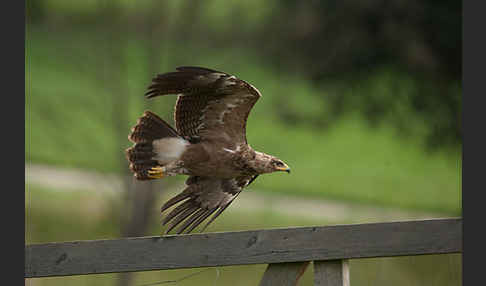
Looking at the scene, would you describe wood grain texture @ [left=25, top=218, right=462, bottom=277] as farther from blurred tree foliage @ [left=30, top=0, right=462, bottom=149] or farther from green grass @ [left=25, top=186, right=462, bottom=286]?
blurred tree foliage @ [left=30, top=0, right=462, bottom=149]

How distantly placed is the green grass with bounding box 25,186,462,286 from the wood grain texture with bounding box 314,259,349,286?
3.11 m

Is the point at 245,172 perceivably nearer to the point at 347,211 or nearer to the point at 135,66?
the point at 135,66

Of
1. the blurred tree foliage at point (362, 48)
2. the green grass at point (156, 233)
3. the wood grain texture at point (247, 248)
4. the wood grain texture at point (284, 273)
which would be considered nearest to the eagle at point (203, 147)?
the wood grain texture at point (247, 248)

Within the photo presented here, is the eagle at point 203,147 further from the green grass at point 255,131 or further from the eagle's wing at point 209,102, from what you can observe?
the green grass at point 255,131

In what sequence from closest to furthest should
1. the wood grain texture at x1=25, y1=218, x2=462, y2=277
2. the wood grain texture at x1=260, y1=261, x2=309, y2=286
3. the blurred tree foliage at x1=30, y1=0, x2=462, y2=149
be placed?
the wood grain texture at x1=25, y1=218, x2=462, y2=277
the wood grain texture at x1=260, y1=261, x2=309, y2=286
the blurred tree foliage at x1=30, y1=0, x2=462, y2=149

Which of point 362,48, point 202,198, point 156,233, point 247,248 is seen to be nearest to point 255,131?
point 362,48

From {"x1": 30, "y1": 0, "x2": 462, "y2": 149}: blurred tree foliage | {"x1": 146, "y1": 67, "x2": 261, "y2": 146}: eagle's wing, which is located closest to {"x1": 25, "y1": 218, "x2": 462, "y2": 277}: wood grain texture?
{"x1": 146, "y1": 67, "x2": 261, "y2": 146}: eagle's wing

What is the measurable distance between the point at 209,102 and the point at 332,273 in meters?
1.25

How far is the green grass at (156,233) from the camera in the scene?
21.0 ft

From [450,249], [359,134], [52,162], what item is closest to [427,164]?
[359,134]

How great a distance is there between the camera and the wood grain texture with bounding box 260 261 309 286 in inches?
115

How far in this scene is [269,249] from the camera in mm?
2902

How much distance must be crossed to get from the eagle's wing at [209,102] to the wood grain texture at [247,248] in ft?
2.87

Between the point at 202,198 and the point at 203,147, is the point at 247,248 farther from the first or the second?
the point at 203,147
